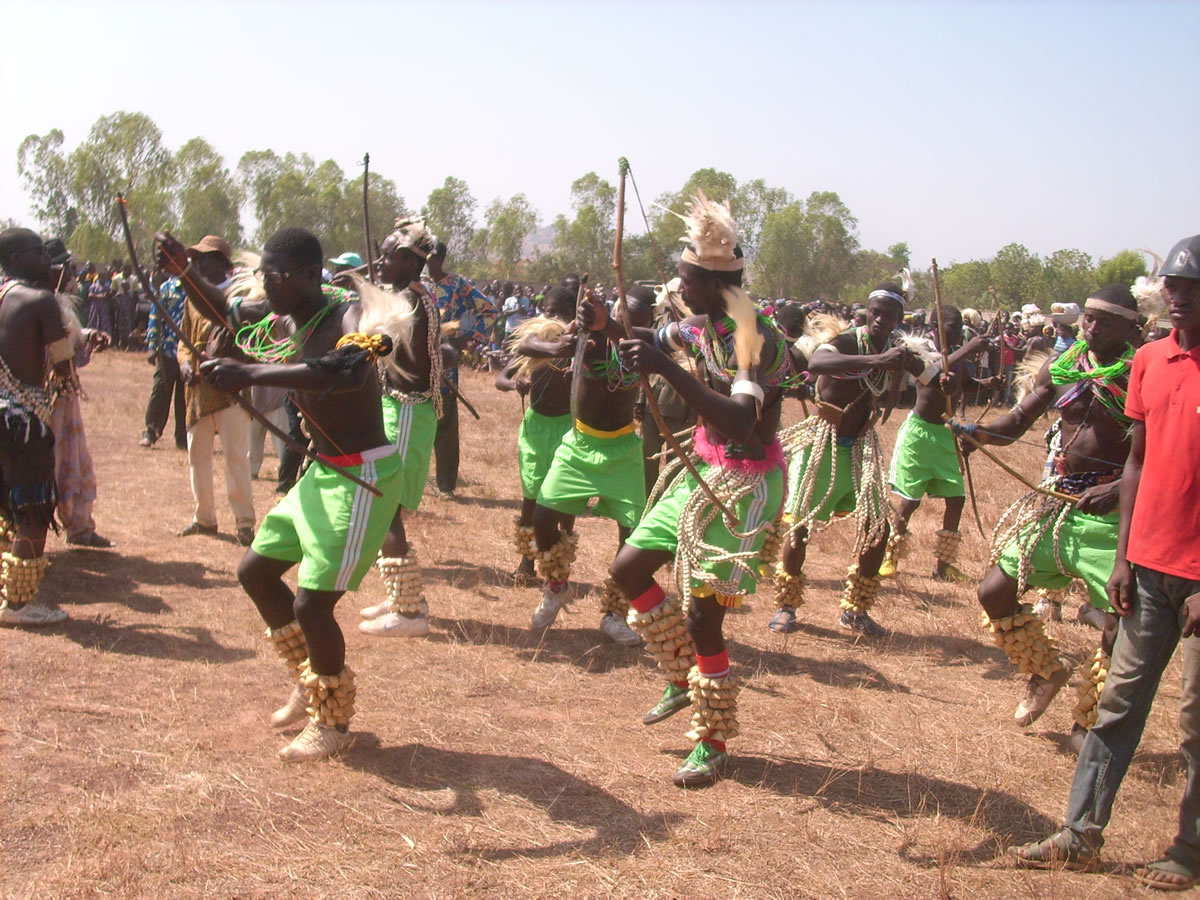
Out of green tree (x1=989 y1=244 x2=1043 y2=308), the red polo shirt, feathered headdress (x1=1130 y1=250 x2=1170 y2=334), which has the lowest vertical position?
the red polo shirt

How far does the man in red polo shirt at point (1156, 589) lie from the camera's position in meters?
3.53

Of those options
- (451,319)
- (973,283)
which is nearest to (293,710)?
(451,319)

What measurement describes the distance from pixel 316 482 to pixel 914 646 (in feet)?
12.8

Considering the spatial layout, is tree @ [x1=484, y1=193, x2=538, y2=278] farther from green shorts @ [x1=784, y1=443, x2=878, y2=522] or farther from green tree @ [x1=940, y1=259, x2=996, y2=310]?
green shorts @ [x1=784, y1=443, x2=878, y2=522]

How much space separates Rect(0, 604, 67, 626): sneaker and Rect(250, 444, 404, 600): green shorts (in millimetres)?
2134

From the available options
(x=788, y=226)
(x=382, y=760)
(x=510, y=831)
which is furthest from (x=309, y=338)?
(x=788, y=226)

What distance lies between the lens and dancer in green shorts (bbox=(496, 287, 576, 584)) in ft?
22.6

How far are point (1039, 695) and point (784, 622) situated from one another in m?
1.85

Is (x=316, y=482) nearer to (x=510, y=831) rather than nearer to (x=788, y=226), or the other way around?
(x=510, y=831)

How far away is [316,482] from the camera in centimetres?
Result: 429

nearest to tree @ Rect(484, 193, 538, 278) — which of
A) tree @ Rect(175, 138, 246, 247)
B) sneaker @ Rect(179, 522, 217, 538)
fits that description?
tree @ Rect(175, 138, 246, 247)

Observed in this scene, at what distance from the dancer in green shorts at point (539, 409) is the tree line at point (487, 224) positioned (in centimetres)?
671

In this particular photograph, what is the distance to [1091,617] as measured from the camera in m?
6.72

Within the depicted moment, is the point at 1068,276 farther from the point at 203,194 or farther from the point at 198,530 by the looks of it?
the point at 198,530
